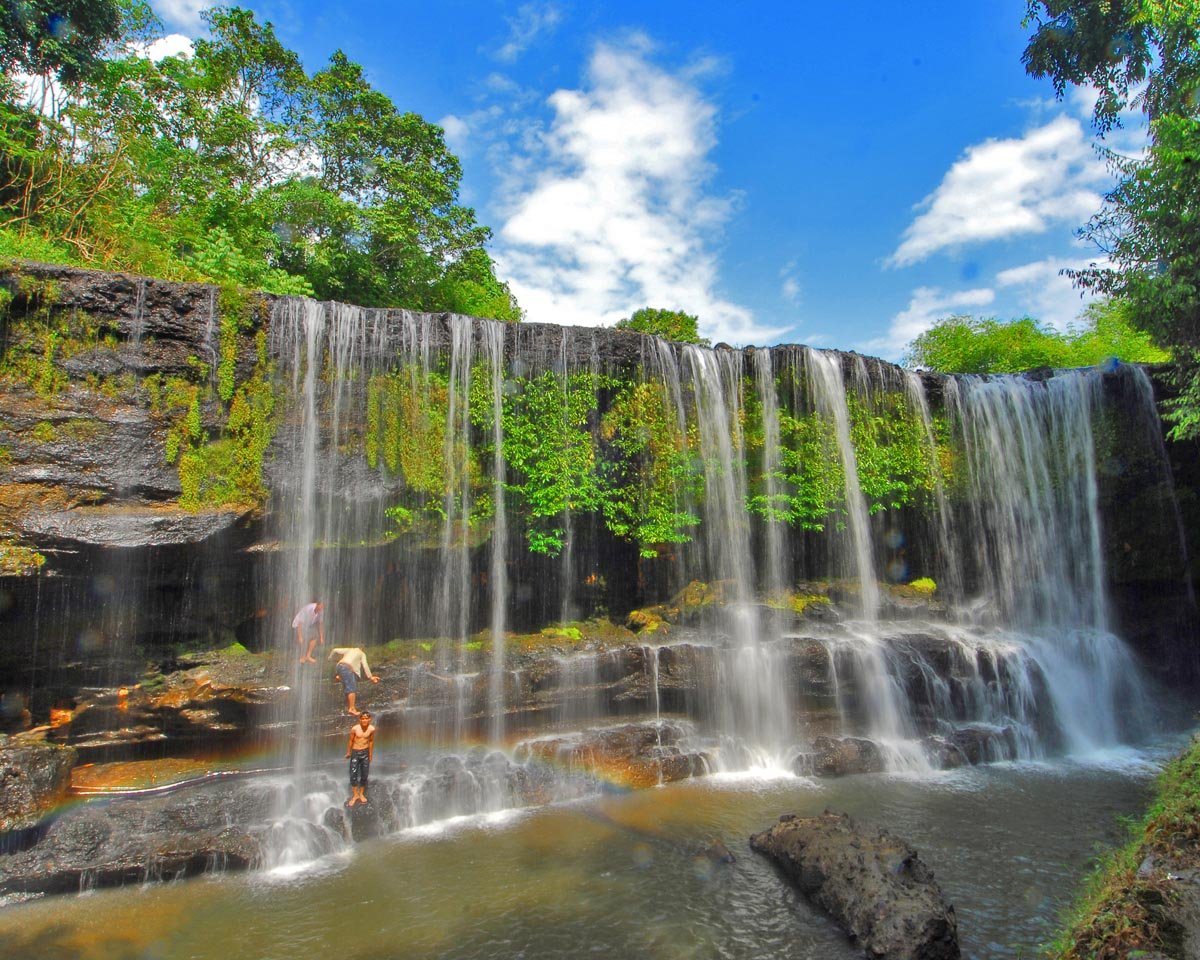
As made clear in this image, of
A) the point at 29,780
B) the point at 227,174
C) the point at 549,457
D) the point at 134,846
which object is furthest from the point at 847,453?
the point at 227,174

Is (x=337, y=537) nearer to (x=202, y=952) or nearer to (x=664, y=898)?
(x=202, y=952)

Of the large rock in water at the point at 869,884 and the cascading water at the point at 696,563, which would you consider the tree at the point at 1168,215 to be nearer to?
the cascading water at the point at 696,563

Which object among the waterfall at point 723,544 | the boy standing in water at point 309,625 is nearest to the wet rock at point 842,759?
the waterfall at point 723,544

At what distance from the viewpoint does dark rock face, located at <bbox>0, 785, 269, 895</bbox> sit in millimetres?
7148

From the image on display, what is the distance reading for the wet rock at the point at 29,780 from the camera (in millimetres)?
7383

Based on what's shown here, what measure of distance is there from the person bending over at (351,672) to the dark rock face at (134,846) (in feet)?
5.64

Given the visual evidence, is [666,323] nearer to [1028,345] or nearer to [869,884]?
[1028,345]

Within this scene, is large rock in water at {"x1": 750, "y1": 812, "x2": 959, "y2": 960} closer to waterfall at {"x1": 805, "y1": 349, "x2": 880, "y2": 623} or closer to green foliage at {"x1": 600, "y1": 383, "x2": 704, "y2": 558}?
green foliage at {"x1": 600, "y1": 383, "x2": 704, "y2": 558}

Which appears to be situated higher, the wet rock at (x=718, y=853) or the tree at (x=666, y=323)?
the tree at (x=666, y=323)

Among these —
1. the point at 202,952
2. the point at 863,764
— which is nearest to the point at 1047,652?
the point at 863,764

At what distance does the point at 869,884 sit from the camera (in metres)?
6.16

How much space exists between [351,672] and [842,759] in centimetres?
763

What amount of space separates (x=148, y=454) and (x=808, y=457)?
1256cm

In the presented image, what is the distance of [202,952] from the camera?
592cm
